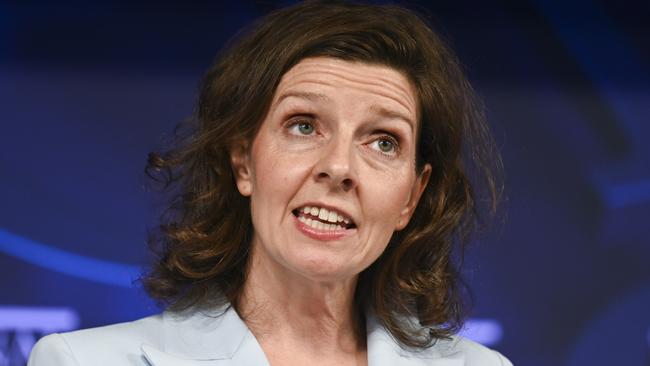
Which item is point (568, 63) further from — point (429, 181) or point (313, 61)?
point (313, 61)

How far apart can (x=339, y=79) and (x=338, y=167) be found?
0.65ft

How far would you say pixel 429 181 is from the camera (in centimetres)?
265

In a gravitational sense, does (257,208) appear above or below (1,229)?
above

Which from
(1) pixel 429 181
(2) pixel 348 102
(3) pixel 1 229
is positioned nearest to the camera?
(2) pixel 348 102

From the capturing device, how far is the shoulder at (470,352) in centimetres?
261

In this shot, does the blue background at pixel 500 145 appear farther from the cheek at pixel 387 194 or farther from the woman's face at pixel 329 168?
the cheek at pixel 387 194

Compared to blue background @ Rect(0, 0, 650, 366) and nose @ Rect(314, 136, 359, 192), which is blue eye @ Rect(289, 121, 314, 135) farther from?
blue background @ Rect(0, 0, 650, 366)

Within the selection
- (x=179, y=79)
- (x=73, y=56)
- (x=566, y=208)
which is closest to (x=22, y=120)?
(x=73, y=56)

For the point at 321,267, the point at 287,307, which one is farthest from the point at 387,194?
the point at 287,307

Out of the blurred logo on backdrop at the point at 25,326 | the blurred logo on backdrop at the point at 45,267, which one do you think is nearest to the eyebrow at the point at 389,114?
the blurred logo on backdrop at the point at 45,267

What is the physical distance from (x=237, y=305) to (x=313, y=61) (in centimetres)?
53

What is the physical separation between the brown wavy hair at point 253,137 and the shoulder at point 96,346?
0.12 meters

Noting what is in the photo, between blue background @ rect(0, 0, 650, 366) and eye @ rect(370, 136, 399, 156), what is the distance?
3.40 ft

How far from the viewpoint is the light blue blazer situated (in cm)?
223
